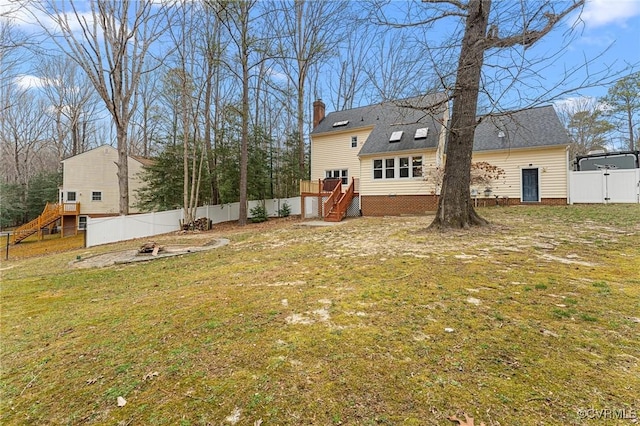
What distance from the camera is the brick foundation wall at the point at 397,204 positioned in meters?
13.8

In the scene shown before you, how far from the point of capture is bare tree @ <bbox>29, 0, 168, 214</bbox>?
11.8m

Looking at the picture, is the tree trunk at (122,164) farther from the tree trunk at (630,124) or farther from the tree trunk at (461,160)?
the tree trunk at (630,124)

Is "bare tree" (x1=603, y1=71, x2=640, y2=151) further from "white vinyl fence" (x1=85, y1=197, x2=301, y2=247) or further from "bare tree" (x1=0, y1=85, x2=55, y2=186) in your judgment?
"bare tree" (x1=0, y1=85, x2=55, y2=186)

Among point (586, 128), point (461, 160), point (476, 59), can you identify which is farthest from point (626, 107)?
point (476, 59)

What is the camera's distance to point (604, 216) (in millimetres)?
8602

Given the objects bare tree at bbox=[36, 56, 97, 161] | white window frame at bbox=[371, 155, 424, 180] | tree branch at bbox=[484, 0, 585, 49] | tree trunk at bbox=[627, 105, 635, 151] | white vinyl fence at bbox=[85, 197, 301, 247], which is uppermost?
bare tree at bbox=[36, 56, 97, 161]

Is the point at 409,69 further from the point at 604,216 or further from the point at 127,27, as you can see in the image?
the point at 127,27

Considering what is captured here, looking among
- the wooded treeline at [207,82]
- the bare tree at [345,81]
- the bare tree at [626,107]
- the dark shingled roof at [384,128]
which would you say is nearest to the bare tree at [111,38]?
the wooded treeline at [207,82]

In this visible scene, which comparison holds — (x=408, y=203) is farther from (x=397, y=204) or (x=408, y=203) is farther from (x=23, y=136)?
(x=23, y=136)

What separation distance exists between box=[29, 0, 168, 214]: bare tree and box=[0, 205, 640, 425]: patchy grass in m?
11.8

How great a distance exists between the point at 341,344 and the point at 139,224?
14.2 metres

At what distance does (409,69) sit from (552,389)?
4838 millimetres

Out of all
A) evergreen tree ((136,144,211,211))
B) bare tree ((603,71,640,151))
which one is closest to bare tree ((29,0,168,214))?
evergreen tree ((136,144,211,211))

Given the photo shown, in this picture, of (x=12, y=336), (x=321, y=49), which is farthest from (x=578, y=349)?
(x=321, y=49)
